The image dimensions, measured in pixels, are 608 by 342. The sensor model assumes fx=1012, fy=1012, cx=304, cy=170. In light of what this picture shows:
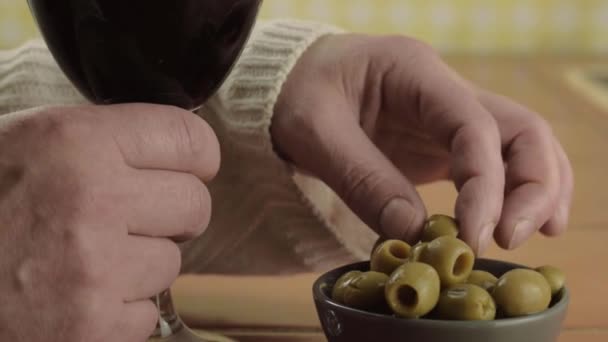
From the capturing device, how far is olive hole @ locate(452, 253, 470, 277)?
54 centimetres

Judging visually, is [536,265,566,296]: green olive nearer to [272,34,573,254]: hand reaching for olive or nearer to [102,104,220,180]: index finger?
[272,34,573,254]: hand reaching for olive

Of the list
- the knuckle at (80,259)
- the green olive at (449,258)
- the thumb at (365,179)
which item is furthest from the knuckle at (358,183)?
the knuckle at (80,259)

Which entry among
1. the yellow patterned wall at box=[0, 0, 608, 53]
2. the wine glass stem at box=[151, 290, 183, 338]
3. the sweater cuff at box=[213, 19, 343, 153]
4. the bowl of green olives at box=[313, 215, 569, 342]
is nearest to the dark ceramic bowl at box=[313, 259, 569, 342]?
the bowl of green olives at box=[313, 215, 569, 342]

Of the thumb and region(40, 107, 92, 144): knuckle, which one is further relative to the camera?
the thumb

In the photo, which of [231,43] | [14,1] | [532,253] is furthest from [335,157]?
[14,1]

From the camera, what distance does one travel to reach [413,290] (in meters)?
0.50

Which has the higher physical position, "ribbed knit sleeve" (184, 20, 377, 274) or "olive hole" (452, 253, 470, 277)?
"olive hole" (452, 253, 470, 277)

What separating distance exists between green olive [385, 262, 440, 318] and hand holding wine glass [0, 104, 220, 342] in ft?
0.39

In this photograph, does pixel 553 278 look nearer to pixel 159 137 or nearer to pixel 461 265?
pixel 461 265

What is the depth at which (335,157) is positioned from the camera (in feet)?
2.23

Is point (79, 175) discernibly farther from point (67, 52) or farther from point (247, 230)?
point (247, 230)

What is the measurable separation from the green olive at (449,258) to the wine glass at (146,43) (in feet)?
0.48

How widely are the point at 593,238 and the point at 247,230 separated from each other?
0.32m

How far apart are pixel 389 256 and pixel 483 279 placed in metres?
0.05
